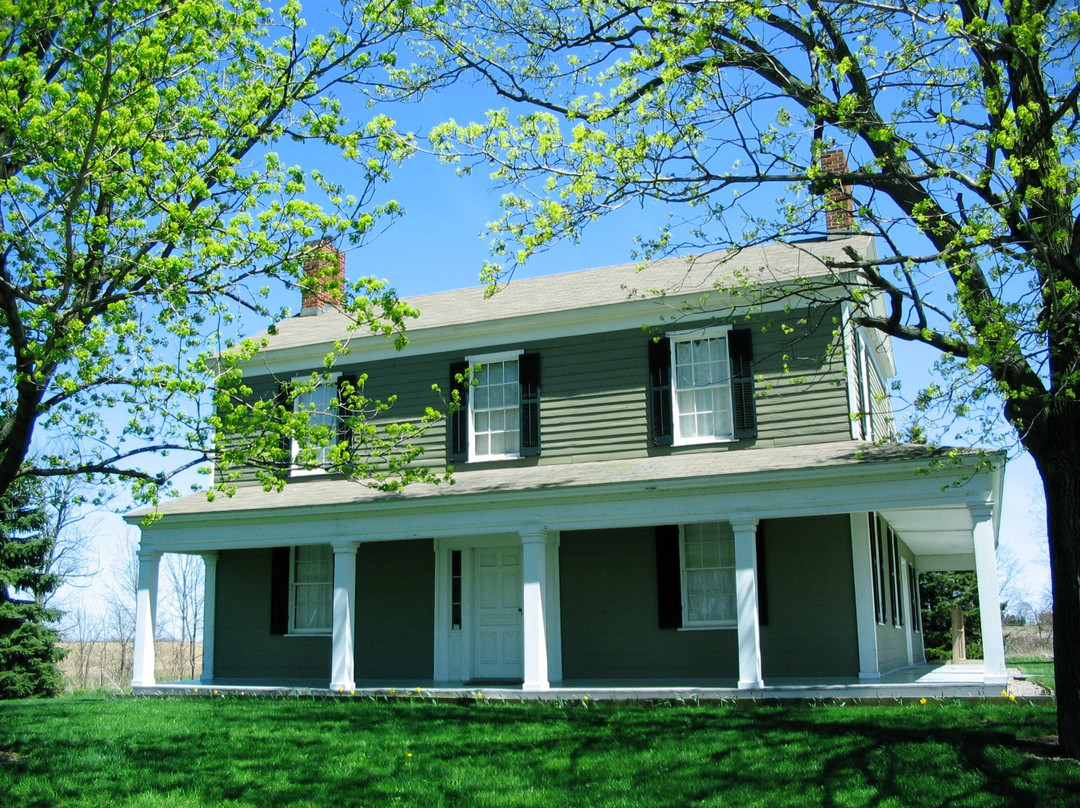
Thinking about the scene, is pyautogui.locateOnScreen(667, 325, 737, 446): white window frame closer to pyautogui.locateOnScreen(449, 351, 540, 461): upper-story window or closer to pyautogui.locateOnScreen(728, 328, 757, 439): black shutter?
pyautogui.locateOnScreen(728, 328, 757, 439): black shutter

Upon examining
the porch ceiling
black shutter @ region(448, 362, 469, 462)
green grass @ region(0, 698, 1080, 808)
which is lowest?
green grass @ region(0, 698, 1080, 808)

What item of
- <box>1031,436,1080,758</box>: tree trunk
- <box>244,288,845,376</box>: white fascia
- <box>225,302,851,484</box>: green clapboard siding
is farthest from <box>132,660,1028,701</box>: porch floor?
<box>244,288,845,376</box>: white fascia

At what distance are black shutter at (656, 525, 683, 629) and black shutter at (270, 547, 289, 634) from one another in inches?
267

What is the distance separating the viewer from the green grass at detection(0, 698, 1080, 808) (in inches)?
309

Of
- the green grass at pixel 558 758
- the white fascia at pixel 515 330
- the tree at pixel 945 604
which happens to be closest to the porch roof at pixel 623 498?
the white fascia at pixel 515 330

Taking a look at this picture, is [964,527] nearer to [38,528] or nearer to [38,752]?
[38,752]

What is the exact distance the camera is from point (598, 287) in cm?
1716

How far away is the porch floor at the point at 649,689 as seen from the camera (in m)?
11.8

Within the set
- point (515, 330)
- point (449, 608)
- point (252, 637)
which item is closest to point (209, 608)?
point (252, 637)

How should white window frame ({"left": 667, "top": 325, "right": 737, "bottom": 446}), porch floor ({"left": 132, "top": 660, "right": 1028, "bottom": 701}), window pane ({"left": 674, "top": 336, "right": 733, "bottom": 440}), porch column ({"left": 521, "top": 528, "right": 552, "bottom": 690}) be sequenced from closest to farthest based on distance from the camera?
1. porch floor ({"left": 132, "top": 660, "right": 1028, "bottom": 701})
2. porch column ({"left": 521, "top": 528, "right": 552, "bottom": 690})
3. white window frame ({"left": 667, "top": 325, "right": 737, "bottom": 446})
4. window pane ({"left": 674, "top": 336, "right": 733, "bottom": 440})

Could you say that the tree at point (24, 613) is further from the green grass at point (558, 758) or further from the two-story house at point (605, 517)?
the green grass at point (558, 758)

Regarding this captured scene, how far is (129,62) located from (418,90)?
11.5ft

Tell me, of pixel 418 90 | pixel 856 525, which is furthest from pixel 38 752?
pixel 856 525

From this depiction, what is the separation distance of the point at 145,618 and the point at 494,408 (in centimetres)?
666
